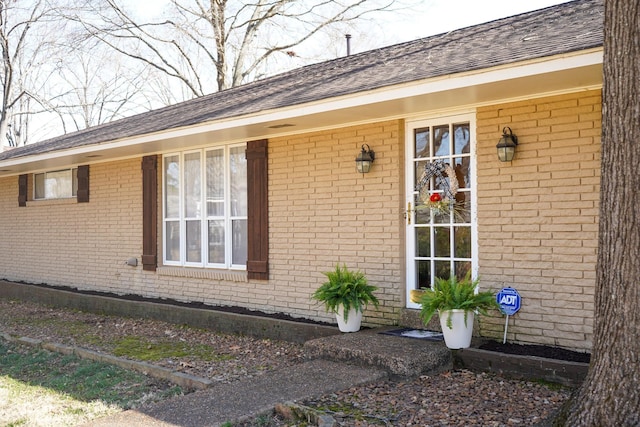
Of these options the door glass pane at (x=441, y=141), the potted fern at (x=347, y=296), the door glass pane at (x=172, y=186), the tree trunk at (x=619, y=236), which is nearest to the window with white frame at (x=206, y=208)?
the door glass pane at (x=172, y=186)

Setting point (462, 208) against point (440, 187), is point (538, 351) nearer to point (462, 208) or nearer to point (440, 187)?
point (462, 208)

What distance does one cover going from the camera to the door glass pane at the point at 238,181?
887cm

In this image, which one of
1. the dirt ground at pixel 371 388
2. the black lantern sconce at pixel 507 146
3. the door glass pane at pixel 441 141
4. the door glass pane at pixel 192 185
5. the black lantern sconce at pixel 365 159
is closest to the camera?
the dirt ground at pixel 371 388

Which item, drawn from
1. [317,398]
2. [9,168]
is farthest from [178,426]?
[9,168]

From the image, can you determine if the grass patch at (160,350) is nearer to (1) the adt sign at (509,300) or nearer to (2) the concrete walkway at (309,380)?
(2) the concrete walkway at (309,380)

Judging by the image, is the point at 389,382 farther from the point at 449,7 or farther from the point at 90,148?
the point at 449,7

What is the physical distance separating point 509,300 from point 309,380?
2.09 metres

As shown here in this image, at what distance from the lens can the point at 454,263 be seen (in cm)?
670

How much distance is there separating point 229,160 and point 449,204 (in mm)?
3641

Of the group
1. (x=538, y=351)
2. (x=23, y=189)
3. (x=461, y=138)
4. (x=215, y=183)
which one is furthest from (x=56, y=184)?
(x=538, y=351)

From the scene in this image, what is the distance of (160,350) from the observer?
7.25 m

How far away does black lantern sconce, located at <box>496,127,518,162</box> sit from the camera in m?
6.05

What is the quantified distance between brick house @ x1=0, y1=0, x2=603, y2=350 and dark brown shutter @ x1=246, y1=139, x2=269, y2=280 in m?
0.02

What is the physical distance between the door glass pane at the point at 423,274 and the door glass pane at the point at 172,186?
4473mm
